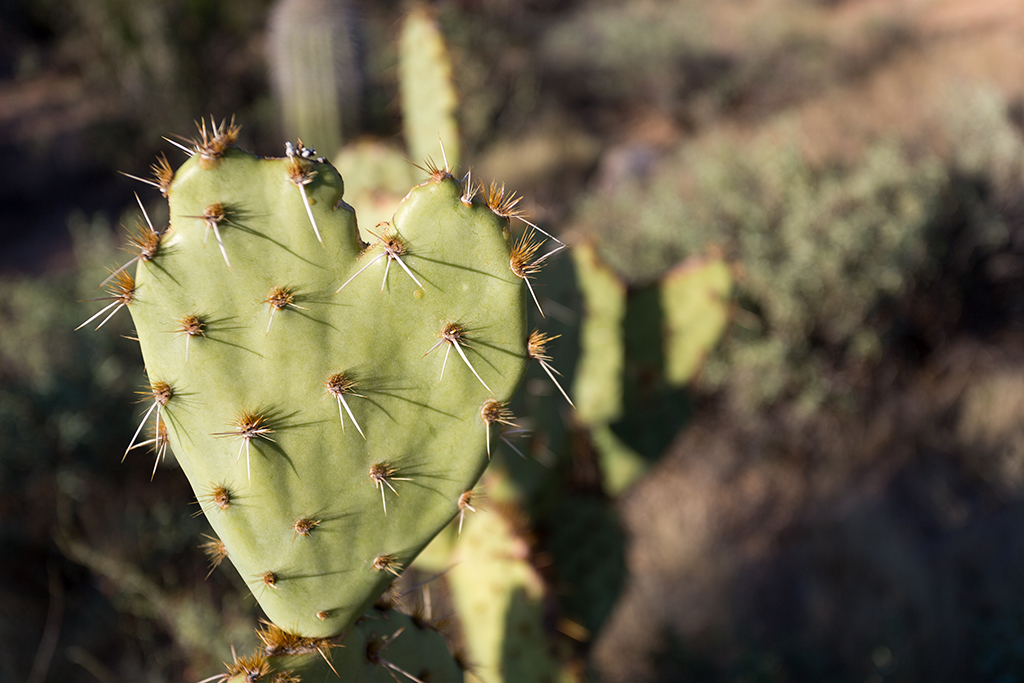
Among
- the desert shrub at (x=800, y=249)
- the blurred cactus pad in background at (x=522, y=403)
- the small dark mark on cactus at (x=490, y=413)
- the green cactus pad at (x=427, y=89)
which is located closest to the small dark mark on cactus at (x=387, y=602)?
the blurred cactus pad in background at (x=522, y=403)

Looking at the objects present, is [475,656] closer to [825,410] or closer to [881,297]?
[825,410]

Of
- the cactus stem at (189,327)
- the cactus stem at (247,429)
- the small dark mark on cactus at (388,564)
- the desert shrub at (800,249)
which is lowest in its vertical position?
the desert shrub at (800,249)

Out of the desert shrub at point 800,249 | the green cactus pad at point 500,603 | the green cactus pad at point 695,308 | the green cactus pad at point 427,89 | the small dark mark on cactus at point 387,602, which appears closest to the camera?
the small dark mark on cactus at point 387,602

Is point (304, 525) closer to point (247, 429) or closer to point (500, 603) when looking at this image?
point (247, 429)

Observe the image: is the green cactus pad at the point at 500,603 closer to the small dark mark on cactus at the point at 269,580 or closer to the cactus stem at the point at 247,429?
the small dark mark on cactus at the point at 269,580

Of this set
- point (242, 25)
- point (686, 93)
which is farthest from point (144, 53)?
point (686, 93)

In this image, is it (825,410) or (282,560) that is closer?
(282,560)

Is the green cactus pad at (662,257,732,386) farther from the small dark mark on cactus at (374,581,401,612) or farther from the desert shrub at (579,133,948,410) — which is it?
the desert shrub at (579,133,948,410)
